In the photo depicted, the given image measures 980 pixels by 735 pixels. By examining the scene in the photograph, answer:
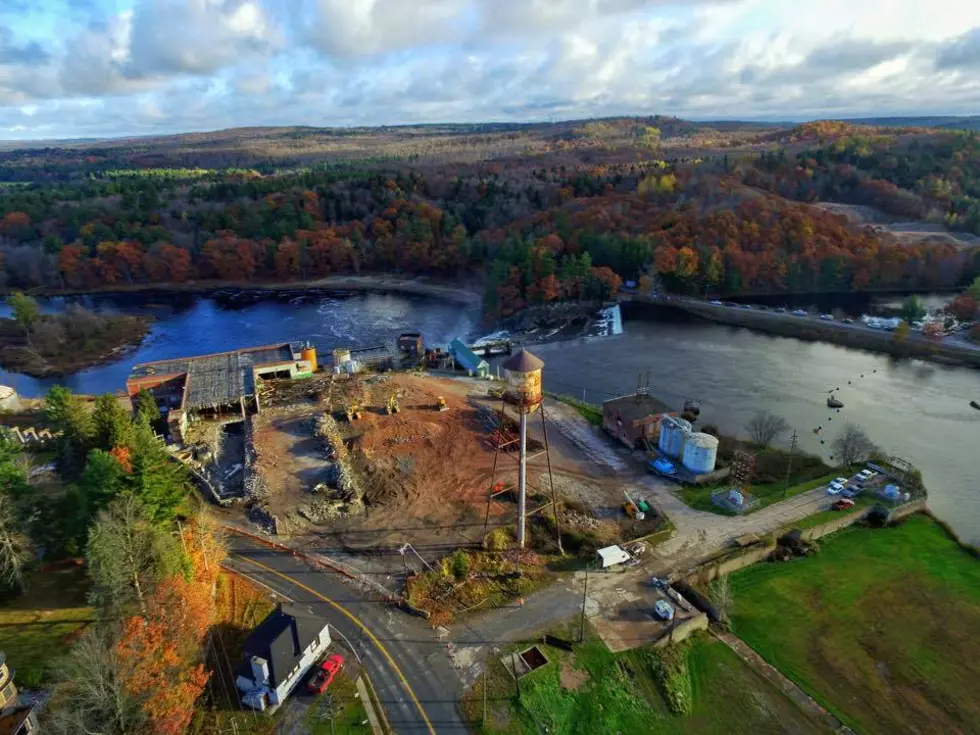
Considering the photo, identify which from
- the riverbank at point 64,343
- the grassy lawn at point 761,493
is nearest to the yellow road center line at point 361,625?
the grassy lawn at point 761,493

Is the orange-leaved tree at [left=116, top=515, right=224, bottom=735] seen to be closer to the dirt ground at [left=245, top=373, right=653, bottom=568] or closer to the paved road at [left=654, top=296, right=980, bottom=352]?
the dirt ground at [left=245, top=373, right=653, bottom=568]

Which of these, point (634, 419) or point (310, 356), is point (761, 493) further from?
point (310, 356)

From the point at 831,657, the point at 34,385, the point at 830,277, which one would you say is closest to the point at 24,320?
the point at 34,385

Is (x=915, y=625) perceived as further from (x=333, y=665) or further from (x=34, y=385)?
(x=34, y=385)

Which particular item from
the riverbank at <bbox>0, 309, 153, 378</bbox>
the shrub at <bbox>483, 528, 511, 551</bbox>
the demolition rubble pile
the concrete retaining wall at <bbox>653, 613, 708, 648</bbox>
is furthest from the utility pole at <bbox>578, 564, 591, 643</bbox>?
the riverbank at <bbox>0, 309, 153, 378</bbox>

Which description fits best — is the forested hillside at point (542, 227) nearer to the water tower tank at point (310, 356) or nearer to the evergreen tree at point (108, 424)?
the water tower tank at point (310, 356)

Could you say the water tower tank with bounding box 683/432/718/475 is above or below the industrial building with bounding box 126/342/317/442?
below
